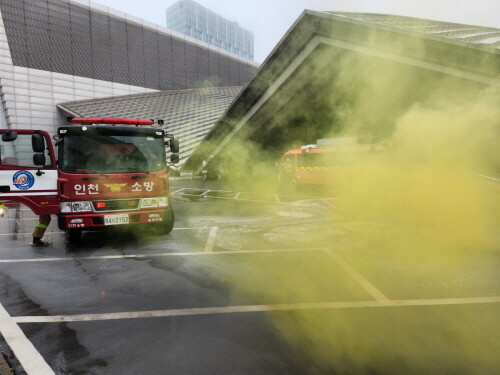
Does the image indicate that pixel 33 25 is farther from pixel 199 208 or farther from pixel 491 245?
pixel 491 245

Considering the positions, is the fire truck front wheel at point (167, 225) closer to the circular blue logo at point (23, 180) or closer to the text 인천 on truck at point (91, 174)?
the text 인천 on truck at point (91, 174)

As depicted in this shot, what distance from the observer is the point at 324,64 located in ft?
43.9

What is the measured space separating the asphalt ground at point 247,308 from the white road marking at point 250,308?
0.7 inches

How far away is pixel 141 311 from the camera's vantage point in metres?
3.16

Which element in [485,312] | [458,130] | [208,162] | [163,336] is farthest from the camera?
[208,162]

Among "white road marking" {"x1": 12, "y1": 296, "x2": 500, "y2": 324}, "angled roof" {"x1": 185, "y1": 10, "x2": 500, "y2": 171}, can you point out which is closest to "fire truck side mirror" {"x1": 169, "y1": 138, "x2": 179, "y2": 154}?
"white road marking" {"x1": 12, "y1": 296, "x2": 500, "y2": 324}

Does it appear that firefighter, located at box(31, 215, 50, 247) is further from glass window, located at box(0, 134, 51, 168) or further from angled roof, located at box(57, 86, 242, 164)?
angled roof, located at box(57, 86, 242, 164)

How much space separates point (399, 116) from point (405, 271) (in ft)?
23.1

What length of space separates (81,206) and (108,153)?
0.97 metres

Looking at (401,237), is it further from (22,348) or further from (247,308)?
(22,348)

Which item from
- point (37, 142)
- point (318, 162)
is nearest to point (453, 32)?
point (318, 162)

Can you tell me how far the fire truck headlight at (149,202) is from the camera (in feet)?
18.9

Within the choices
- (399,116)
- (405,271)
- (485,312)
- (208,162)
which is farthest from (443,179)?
(208,162)

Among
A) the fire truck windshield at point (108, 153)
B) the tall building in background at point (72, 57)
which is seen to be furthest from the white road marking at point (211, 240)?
the tall building in background at point (72, 57)
